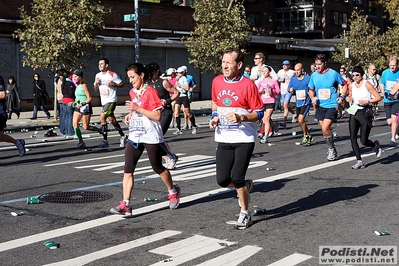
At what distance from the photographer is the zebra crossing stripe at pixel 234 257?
5.61m

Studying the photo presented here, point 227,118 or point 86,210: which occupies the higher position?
point 227,118

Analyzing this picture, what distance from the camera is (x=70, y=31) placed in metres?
22.4

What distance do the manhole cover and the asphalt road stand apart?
0.61 ft

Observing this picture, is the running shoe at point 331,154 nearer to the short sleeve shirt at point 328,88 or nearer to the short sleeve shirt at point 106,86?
the short sleeve shirt at point 328,88

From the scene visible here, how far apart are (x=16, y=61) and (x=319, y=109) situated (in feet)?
65.5

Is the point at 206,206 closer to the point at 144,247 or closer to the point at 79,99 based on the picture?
the point at 144,247

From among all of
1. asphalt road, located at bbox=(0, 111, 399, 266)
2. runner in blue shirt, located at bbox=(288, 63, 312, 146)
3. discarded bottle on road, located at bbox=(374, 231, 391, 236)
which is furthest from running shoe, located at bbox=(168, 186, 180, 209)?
runner in blue shirt, located at bbox=(288, 63, 312, 146)

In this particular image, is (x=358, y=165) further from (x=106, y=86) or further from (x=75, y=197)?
(x=106, y=86)

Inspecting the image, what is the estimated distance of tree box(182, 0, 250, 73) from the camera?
32406 mm

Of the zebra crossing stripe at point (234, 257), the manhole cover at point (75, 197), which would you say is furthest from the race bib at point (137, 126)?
the zebra crossing stripe at point (234, 257)

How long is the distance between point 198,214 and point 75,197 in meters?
1.98

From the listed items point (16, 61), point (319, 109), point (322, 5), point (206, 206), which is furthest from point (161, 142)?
point (322, 5)

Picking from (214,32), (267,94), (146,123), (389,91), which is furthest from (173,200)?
(214,32)

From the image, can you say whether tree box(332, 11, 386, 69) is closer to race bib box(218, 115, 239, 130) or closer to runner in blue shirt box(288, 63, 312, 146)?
runner in blue shirt box(288, 63, 312, 146)
